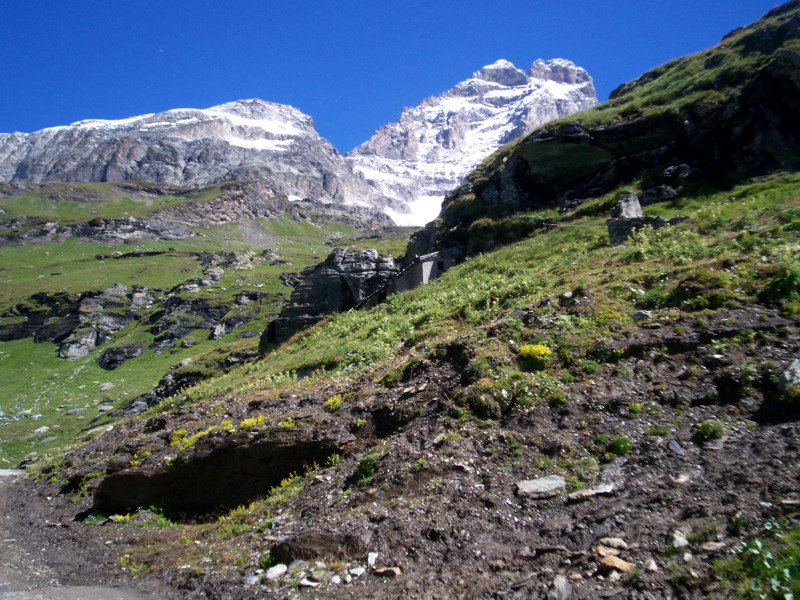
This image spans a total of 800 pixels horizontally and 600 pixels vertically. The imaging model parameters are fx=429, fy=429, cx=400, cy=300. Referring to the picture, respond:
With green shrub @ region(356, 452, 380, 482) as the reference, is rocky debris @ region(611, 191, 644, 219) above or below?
above

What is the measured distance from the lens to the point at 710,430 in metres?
7.35

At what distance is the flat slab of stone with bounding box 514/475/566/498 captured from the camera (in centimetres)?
728

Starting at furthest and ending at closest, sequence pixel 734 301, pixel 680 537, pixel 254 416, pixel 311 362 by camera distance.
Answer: pixel 311 362
pixel 254 416
pixel 734 301
pixel 680 537

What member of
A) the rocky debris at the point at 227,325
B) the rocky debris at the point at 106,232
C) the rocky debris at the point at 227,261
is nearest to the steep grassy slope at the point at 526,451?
the rocky debris at the point at 227,325

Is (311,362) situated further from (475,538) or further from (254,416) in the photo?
(475,538)

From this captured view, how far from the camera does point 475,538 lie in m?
6.77

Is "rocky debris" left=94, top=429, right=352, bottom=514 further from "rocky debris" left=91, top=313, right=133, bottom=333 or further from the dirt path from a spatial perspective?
"rocky debris" left=91, top=313, right=133, bottom=333

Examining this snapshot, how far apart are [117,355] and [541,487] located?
70.3 m

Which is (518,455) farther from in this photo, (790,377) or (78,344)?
(78,344)

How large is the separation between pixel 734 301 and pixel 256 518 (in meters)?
11.8

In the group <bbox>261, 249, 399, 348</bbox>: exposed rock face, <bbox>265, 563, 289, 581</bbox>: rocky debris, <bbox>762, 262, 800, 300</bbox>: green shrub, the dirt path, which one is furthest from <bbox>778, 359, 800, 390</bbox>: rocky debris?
<bbox>261, 249, 399, 348</bbox>: exposed rock face

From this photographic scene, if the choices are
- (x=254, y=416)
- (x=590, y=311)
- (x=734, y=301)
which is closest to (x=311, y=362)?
(x=254, y=416)

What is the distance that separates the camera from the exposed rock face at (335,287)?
124 feet

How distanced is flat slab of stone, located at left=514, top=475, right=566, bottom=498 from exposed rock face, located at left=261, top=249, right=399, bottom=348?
3100 cm
